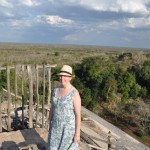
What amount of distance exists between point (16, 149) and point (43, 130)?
67.2 inches

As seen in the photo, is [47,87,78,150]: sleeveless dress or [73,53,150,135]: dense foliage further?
[73,53,150,135]: dense foliage

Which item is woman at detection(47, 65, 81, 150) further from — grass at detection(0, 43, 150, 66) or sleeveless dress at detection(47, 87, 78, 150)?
grass at detection(0, 43, 150, 66)

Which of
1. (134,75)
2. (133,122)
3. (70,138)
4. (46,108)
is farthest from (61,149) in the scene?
(134,75)

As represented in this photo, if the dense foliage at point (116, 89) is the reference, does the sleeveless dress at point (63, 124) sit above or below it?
above

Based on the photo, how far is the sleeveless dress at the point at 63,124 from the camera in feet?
17.8

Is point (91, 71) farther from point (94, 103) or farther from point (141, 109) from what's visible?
point (141, 109)

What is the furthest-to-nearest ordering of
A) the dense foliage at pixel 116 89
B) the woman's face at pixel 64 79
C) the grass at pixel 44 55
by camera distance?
the grass at pixel 44 55
the dense foliage at pixel 116 89
the woman's face at pixel 64 79

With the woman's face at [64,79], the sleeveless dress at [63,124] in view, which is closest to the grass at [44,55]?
the sleeveless dress at [63,124]

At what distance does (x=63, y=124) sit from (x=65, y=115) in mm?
192

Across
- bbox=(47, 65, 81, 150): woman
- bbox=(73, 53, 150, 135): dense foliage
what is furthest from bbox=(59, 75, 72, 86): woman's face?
bbox=(73, 53, 150, 135): dense foliage

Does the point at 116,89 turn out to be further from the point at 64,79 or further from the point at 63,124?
the point at 64,79

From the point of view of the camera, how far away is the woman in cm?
541

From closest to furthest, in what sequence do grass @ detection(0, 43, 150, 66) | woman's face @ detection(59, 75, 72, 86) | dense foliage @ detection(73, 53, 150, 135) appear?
woman's face @ detection(59, 75, 72, 86) < dense foliage @ detection(73, 53, 150, 135) < grass @ detection(0, 43, 150, 66)

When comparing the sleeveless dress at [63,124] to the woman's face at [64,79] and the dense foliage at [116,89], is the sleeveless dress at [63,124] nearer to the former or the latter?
the woman's face at [64,79]
